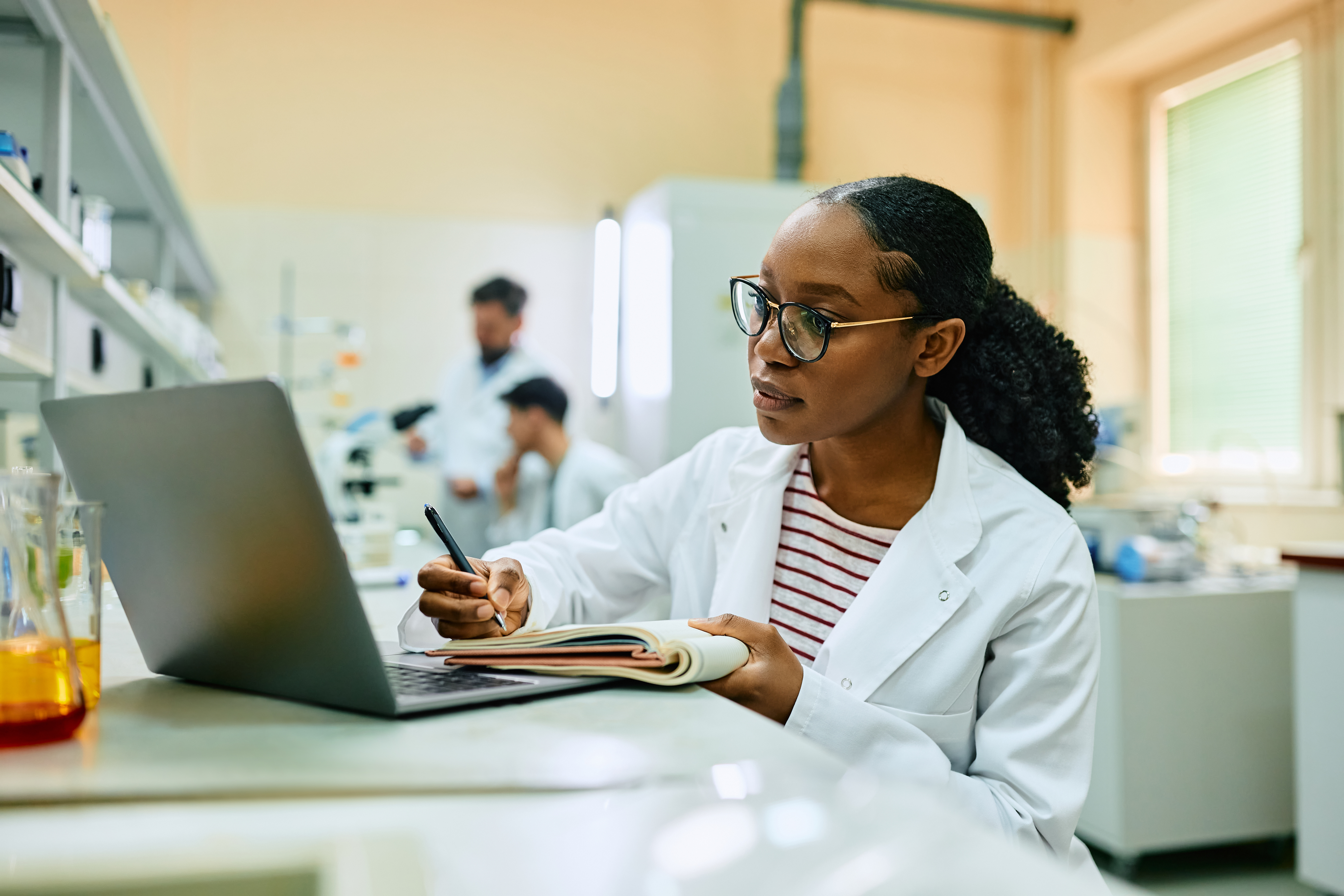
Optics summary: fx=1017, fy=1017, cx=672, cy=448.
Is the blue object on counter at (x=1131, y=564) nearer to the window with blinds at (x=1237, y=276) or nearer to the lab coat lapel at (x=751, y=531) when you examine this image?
the window with blinds at (x=1237, y=276)

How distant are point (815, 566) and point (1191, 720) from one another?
1.73m

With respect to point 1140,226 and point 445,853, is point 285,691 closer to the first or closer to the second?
point 445,853

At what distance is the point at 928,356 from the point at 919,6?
3843 mm

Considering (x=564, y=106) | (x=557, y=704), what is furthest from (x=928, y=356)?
(x=564, y=106)

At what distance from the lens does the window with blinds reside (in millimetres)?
3684

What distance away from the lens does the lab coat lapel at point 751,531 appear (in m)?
1.23

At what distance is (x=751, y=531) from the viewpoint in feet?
4.18

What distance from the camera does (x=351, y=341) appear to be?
400cm

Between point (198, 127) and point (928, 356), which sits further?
point (198, 127)

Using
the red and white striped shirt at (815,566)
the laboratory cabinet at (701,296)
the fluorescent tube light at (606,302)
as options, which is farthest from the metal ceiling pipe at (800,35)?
the red and white striped shirt at (815,566)

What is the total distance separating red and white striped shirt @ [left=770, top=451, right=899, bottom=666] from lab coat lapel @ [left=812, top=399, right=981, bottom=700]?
5 centimetres

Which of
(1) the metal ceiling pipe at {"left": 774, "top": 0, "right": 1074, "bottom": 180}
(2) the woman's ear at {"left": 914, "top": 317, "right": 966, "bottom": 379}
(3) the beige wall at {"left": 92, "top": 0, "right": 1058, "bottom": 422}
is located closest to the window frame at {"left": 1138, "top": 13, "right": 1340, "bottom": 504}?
(1) the metal ceiling pipe at {"left": 774, "top": 0, "right": 1074, "bottom": 180}

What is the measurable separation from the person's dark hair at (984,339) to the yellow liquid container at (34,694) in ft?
2.80

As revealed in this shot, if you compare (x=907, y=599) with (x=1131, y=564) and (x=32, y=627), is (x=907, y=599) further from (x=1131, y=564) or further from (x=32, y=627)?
(x=1131, y=564)
